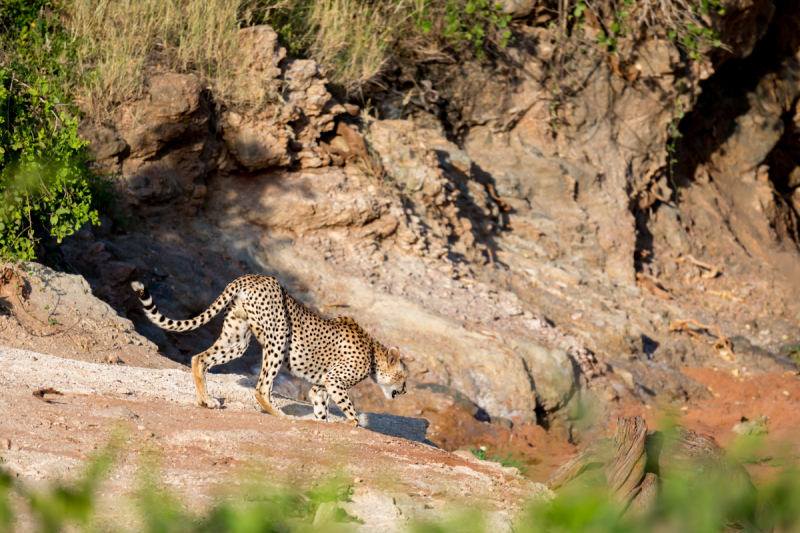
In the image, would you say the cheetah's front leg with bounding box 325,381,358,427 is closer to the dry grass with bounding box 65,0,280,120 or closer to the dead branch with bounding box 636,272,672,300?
the dry grass with bounding box 65,0,280,120

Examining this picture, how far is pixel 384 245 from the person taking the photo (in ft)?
35.0

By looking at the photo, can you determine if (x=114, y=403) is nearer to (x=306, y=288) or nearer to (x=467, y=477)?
(x=467, y=477)

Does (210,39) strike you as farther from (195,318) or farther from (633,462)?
(633,462)

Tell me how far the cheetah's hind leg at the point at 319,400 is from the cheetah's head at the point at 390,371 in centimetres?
53

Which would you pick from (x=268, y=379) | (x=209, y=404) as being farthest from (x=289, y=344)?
(x=209, y=404)

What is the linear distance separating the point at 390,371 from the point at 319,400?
2.21 ft

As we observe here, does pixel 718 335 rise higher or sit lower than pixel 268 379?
lower

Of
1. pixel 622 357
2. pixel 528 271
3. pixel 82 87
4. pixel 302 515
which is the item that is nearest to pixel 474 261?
pixel 528 271

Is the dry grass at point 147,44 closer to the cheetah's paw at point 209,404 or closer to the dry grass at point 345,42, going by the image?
the dry grass at point 345,42

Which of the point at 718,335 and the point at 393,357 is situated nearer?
the point at 393,357

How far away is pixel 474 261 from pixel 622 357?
95.1 inches

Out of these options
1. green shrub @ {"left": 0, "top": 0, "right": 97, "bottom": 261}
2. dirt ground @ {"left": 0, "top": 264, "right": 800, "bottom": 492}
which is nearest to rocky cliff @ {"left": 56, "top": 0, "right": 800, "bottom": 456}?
dirt ground @ {"left": 0, "top": 264, "right": 800, "bottom": 492}

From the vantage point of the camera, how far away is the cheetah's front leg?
613 cm

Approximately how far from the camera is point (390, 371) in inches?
263
